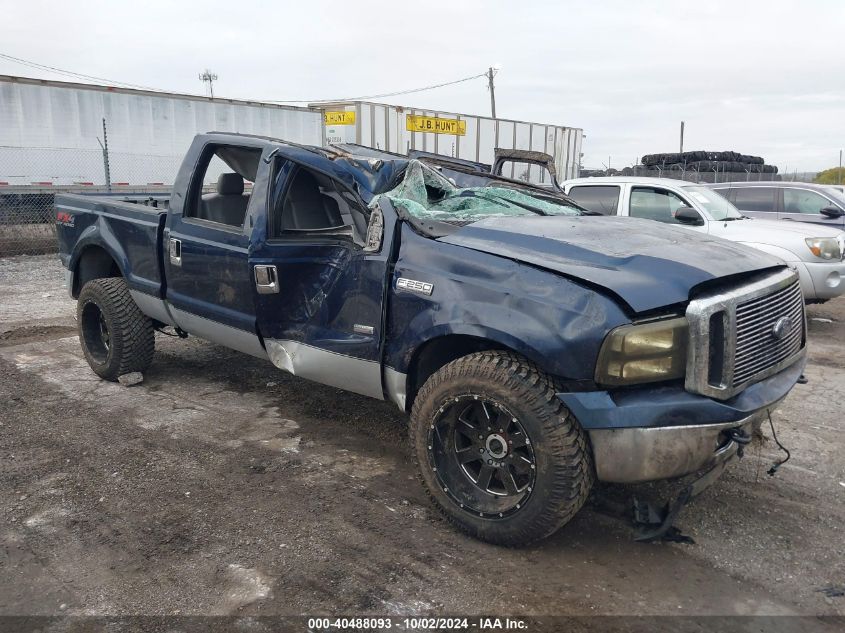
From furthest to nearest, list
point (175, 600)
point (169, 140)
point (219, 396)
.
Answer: point (169, 140)
point (219, 396)
point (175, 600)

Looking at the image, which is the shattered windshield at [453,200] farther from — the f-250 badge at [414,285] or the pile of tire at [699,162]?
the pile of tire at [699,162]

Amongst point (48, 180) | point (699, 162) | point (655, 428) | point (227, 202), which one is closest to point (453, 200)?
point (227, 202)

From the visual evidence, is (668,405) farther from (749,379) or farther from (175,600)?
(175,600)

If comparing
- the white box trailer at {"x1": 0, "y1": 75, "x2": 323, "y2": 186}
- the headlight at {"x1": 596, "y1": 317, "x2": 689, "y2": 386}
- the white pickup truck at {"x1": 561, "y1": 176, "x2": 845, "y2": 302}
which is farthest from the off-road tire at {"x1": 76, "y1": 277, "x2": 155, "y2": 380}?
the white box trailer at {"x1": 0, "y1": 75, "x2": 323, "y2": 186}

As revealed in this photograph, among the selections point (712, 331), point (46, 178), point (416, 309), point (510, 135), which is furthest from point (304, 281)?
point (510, 135)

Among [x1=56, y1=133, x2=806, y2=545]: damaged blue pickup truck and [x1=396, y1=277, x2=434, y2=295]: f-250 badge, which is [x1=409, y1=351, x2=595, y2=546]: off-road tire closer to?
[x1=56, y1=133, x2=806, y2=545]: damaged blue pickup truck

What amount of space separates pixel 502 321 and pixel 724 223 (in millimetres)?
5980

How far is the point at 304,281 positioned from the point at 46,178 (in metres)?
14.3

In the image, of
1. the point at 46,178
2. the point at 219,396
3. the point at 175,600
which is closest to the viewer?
the point at 175,600

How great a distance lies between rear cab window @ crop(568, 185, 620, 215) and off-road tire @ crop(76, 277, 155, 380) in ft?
17.5

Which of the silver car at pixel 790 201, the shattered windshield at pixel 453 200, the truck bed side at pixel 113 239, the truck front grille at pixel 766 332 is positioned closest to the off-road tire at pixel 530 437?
the truck front grille at pixel 766 332

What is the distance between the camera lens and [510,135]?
2377 cm

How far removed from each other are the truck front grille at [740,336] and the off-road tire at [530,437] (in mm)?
540

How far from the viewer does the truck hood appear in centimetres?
287
